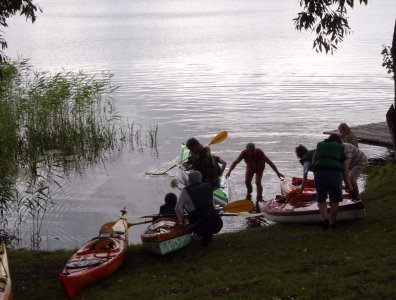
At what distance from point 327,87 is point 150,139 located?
709 inches

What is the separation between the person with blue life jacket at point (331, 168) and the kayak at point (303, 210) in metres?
0.54

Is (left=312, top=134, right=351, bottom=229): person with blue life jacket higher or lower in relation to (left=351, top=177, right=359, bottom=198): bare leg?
higher

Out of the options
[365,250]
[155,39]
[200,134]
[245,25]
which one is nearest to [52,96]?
[200,134]

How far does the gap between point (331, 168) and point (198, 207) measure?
2492 millimetres

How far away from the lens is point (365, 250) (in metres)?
10.0

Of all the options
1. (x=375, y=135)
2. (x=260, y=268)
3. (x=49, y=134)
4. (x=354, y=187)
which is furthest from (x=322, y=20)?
(x=49, y=134)

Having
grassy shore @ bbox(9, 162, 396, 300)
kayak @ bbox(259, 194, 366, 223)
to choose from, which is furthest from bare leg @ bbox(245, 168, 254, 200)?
grassy shore @ bbox(9, 162, 396, 300)

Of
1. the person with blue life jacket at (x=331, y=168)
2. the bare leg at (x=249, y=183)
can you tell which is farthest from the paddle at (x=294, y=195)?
the bare leg at (x=249, y=183)

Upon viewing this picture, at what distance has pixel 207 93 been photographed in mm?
39562

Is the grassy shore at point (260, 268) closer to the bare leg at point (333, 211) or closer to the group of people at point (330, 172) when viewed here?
the bare leg at point (333, 211)

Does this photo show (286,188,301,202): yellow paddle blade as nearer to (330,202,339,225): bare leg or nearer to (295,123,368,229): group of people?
(295,123,368,229): group of people

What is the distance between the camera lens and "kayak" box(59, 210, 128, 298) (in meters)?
10.0

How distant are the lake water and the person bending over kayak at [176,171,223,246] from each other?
13.5ft

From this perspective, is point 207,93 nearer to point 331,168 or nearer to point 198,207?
point 198,207
